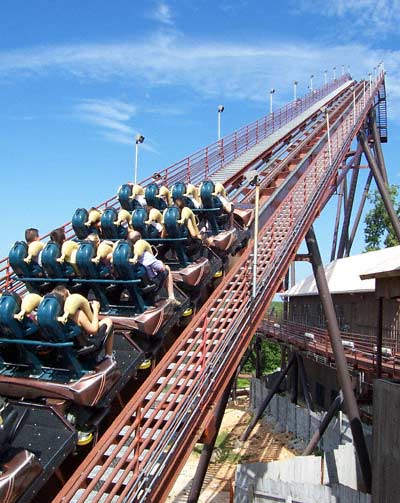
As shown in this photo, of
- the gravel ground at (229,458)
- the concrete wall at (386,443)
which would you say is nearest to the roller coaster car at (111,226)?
the concrete wall at (386,443)

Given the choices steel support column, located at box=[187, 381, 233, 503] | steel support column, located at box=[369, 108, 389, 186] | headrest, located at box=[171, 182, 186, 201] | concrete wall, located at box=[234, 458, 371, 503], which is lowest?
concrete wall, located at box=[234, 458, 371, 503]

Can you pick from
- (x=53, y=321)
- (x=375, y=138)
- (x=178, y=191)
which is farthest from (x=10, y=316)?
(x=375, y=138)

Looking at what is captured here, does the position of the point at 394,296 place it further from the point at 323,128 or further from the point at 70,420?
the point at 323,128

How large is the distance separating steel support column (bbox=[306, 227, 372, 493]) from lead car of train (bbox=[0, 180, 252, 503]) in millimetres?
2318

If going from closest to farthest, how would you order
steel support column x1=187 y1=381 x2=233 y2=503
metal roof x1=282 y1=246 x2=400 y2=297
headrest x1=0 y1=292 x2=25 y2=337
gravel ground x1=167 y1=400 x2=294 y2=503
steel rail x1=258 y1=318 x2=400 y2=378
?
headrest x1=0 y1=292 x2=25 y2=337 < steel support column x1=187 y1=381 x2=233 y2=503 < steel rail x1=258 y1=318 x2=400 y2=378 < gravel ground x1=167 y1=400 x2=294 y2=503 < metal roof x1=282 y1=246 x2=400 y2=297

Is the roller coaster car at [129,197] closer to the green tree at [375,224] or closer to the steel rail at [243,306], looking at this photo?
the steel rail at [243,306]

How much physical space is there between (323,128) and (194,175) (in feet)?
19.5

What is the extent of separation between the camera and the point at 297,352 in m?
17.5

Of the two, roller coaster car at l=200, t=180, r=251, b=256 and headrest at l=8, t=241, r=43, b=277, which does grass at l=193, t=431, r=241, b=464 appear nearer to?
roller coaster car at l=200, t=180, r=251, b=256

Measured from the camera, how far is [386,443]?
706cm

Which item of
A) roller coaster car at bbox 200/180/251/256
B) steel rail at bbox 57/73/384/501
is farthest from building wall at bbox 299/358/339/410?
roller coaster car at bbox 200/180/251/256

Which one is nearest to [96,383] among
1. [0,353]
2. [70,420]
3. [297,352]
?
[70,420]

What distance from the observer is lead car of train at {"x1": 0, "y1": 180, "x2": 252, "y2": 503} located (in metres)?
4.12

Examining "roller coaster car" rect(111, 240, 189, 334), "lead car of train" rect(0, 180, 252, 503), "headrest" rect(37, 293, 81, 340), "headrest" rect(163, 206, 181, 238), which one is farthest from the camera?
"headrest" rect(163, 206, 181, 238)
